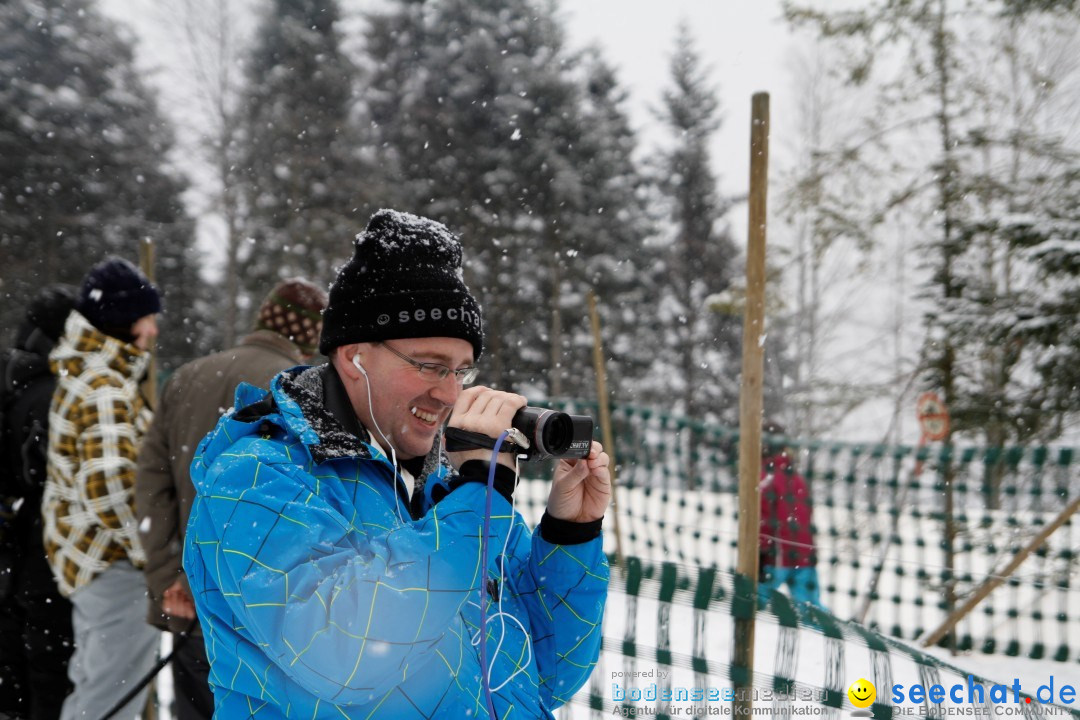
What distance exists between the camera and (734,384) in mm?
26625

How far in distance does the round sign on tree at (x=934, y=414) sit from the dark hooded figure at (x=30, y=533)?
6.04 metres

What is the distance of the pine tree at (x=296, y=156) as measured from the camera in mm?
20469

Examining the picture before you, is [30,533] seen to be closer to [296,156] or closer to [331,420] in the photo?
[331,420]

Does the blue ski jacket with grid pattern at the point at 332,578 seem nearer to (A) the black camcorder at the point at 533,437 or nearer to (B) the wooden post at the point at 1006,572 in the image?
(A) the black camcorder at the point at 533,437

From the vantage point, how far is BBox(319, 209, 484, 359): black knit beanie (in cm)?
155

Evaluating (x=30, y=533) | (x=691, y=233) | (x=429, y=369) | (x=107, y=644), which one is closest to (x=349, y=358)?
(x=429, y=369)

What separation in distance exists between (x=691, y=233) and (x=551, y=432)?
25.1 meters

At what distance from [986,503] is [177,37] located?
62.7 ft

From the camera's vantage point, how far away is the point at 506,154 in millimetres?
20984

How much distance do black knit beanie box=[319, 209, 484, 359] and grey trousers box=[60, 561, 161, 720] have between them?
194 cm

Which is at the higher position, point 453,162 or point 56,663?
point 453,162

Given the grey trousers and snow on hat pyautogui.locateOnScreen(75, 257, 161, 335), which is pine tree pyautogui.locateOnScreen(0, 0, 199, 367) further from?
the grey trousers

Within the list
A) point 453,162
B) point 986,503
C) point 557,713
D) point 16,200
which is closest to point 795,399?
point 986,503

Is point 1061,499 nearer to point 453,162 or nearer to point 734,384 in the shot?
point 453,162
